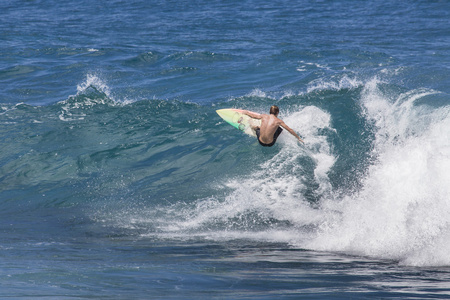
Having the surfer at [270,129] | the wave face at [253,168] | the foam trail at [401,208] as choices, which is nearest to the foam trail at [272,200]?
the wave face at [253,168]

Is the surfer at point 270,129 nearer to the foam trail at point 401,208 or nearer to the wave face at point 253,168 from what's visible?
the wave face at point 253,168

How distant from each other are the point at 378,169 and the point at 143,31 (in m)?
18.4

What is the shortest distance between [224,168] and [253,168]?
0.76 metres

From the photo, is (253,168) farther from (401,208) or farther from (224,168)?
(401,208)

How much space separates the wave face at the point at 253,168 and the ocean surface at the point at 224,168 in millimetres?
50

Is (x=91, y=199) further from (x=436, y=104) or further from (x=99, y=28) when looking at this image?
(x=99, y=28)

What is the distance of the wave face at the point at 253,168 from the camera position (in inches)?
332

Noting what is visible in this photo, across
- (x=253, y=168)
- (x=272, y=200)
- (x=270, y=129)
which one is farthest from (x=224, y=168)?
(x=272, y=200)

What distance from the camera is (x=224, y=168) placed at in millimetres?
11695

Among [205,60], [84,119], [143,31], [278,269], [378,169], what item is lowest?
[278,269]

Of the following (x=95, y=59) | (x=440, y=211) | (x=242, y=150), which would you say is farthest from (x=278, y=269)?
(x=95, y=59)

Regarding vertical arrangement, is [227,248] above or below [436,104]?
below

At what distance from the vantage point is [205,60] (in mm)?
19969

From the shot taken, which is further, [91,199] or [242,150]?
[242,150]
